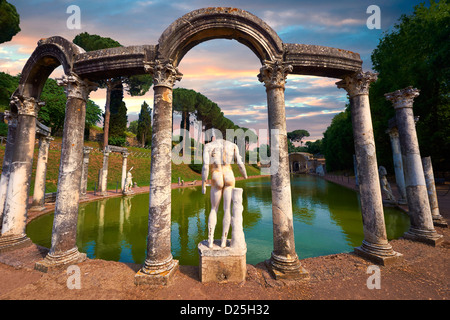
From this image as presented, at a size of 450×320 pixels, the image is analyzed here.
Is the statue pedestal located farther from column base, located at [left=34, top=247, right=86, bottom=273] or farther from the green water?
column base, located at [left=34, top=247, right=86, bottom=273]

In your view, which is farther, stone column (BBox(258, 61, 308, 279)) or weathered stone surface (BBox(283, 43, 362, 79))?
weathered stone surface (BBox(283, 43, 362, 79))

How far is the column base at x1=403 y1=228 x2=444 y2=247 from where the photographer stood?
5.37 metres

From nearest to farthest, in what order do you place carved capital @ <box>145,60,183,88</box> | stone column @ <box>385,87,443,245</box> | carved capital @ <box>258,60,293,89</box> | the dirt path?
the dirt path
carved capital @ <box>145,60,183,88</box>
carved capital @ <box>258,60,293,89</box>
stone column @ <box>385,87,443,245</box>

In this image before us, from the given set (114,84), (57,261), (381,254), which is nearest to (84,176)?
(57,261)

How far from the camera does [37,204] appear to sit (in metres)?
9.89

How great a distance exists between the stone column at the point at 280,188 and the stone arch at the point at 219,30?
0.44 meters

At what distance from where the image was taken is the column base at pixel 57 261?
418 centimetres

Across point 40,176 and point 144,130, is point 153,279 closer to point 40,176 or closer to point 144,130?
point 40,176

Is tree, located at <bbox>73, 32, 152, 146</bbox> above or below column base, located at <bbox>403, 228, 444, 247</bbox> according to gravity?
above

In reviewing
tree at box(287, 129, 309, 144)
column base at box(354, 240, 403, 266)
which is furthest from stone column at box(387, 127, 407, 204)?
tree at box(287, 129, 309, 144)

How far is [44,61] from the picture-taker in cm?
554

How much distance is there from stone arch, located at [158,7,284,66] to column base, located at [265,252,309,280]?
462cm

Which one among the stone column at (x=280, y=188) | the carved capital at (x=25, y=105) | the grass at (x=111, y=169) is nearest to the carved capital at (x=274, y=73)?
the stone column at (x=280, y=188)

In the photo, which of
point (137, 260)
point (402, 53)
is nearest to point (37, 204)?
point (137, 260)
